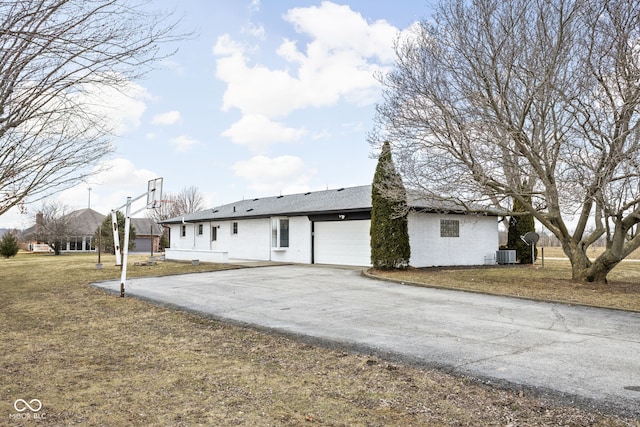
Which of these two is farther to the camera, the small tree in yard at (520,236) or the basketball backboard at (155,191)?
the small tree in yard at (520,236)

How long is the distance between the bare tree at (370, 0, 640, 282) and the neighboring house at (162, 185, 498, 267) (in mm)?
3257

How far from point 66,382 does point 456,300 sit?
25.8 feet

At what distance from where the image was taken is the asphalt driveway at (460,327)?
183 inches

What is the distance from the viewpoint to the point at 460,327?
7.11 m

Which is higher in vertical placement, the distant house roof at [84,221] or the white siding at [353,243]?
the distant house roof at [84,221]

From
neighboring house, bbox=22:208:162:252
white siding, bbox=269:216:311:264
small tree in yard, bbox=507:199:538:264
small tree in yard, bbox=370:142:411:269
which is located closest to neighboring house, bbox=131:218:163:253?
neighboring house, bbox=22:208:162:252

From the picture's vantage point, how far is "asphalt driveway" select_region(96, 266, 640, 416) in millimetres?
4637

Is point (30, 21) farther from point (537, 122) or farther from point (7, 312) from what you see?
point (537, 122)

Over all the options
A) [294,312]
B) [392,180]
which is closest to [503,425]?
[294,312]

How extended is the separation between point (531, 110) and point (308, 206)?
490 inches

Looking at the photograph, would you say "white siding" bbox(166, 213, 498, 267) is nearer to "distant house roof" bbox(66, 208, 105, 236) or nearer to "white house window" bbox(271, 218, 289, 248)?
"white house window" bbox(271, 218, 289, 248)

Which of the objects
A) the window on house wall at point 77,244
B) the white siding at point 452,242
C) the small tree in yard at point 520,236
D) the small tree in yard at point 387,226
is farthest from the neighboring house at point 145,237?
the small tree in yard at point 387,226

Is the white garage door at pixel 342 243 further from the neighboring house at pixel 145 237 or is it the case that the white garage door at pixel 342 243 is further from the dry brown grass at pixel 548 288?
the neighboring house at pixel 145 237

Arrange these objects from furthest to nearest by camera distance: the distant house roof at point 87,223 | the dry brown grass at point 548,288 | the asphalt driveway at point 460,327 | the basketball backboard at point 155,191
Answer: the distant house roof at point 87,223 < the basketball backboard at point 155,191 < the dry brown grass at point 548,288 < the asphalt driveway at point 460,327
